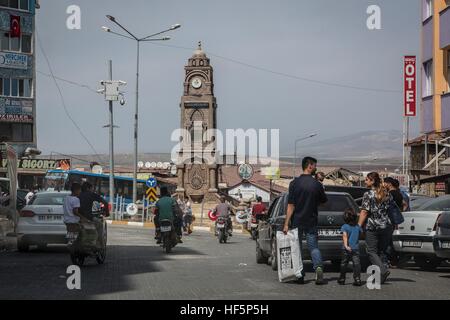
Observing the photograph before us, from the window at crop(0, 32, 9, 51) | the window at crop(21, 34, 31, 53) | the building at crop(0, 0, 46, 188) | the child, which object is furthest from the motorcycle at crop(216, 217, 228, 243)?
the window at crop(21, 34, 31, 53)

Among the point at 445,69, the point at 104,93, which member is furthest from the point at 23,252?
the point at 104,93

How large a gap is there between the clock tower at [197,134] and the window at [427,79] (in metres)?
63.5

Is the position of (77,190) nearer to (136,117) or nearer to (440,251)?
(440,251)

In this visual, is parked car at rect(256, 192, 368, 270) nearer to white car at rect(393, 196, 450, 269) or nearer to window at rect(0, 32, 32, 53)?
white car at rect(393, 196, 450, 269)

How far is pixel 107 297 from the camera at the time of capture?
10.9 metres

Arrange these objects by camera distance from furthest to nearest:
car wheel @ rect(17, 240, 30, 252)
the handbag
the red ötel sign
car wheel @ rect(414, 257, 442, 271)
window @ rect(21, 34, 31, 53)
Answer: window @ rect(21, 34, 31, 53) < the red ötel sign < car wheel @ rect(17, 240, 30, 252) < car wheel @ rect(414, 257, 442, 271) < the handbag

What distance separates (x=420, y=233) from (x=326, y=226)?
2.56 metres

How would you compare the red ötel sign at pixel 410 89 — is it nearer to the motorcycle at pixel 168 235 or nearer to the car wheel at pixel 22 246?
the motorcycle at pixel 168 235

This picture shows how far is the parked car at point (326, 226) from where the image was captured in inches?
582

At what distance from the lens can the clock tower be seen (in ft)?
325

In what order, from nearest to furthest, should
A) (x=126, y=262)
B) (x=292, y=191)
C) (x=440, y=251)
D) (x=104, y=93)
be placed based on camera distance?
(x=292, y=191)
(x=440, y=251)
(x=126, y=262)
(x=104, y=93)

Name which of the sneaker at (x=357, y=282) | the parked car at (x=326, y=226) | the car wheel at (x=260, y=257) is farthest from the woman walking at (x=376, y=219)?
the car wheel at (x=260, y=257)
